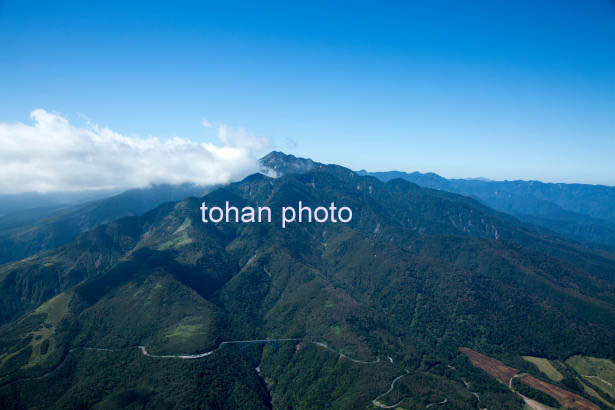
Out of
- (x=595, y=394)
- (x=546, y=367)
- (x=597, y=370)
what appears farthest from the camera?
(x=546, y=367)

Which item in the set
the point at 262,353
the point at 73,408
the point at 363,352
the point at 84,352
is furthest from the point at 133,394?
the point at 363,352

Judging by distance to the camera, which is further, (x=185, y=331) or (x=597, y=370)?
(x=185, y=331)

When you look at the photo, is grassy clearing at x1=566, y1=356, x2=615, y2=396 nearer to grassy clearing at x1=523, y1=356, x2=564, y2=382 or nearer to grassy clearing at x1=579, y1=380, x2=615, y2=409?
grassy clearing at x1=579, y1=380, x2=615, y2=409

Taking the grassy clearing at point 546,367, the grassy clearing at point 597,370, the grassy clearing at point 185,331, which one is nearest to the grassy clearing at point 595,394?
the grassy clearing at point 597,370

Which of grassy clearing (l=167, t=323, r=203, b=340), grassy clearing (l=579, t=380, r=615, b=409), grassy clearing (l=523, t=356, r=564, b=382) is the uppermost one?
grassy clearing (l=167, t=323, r=203, b=340)

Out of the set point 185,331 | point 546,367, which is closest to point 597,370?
point 546,367

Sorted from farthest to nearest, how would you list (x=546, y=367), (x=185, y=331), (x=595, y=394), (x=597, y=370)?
(x=185, y=331)
(x=546, y=367)
(x=597, y=370)
(x=595, y=394)

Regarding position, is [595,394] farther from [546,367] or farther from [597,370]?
[597,370]

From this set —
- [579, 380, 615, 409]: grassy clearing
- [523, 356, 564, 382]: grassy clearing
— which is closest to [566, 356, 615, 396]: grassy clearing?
[579, 380, 615, 409]: grassy clearing

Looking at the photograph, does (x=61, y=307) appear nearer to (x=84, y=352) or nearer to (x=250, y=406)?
(x=84, y=352)
